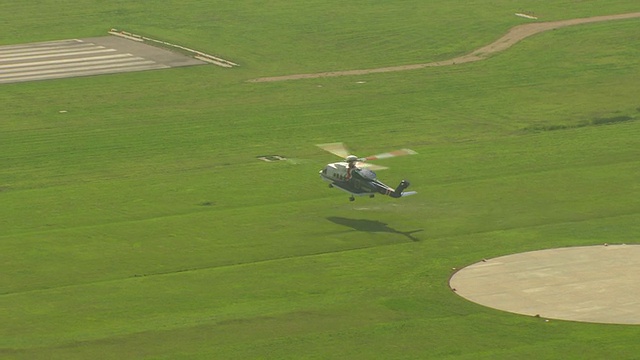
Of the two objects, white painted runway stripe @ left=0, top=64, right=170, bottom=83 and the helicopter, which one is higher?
the helicopter

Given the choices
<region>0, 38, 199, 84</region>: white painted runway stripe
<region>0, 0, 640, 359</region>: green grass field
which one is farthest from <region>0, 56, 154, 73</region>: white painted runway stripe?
<region>0, 0, 640, 359</region>: green grass field

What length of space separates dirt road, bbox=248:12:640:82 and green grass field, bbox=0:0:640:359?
4.80ft

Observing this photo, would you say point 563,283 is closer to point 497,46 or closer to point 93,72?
point 497,46

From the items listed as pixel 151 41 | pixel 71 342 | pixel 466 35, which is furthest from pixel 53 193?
pixel 466 35

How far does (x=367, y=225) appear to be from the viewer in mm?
82062

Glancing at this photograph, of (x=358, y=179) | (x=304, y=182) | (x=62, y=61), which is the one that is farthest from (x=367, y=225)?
(x=62, y=61)

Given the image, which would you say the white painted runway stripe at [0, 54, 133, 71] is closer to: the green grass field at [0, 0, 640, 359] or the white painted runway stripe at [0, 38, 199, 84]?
the white painted runway stripe at [0, 38, 199, 84]

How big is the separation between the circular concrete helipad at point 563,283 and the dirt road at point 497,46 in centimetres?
5064

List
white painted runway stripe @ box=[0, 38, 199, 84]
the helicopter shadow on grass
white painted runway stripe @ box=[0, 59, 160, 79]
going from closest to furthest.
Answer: the helicopter shadow on grass
white painted runway stripe @ box=[0, 59, 160, 79]
white painted runway stripe @ box=[0, 38, 199, 84]

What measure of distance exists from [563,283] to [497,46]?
62949 millimetres

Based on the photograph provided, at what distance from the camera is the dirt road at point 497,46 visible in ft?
407

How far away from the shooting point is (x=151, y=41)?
13638 centimetres

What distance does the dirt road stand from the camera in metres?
124

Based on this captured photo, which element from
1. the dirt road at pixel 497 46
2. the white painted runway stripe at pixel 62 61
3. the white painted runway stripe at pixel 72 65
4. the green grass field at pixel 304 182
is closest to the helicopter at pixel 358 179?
the green grass field at pixel 304 182
